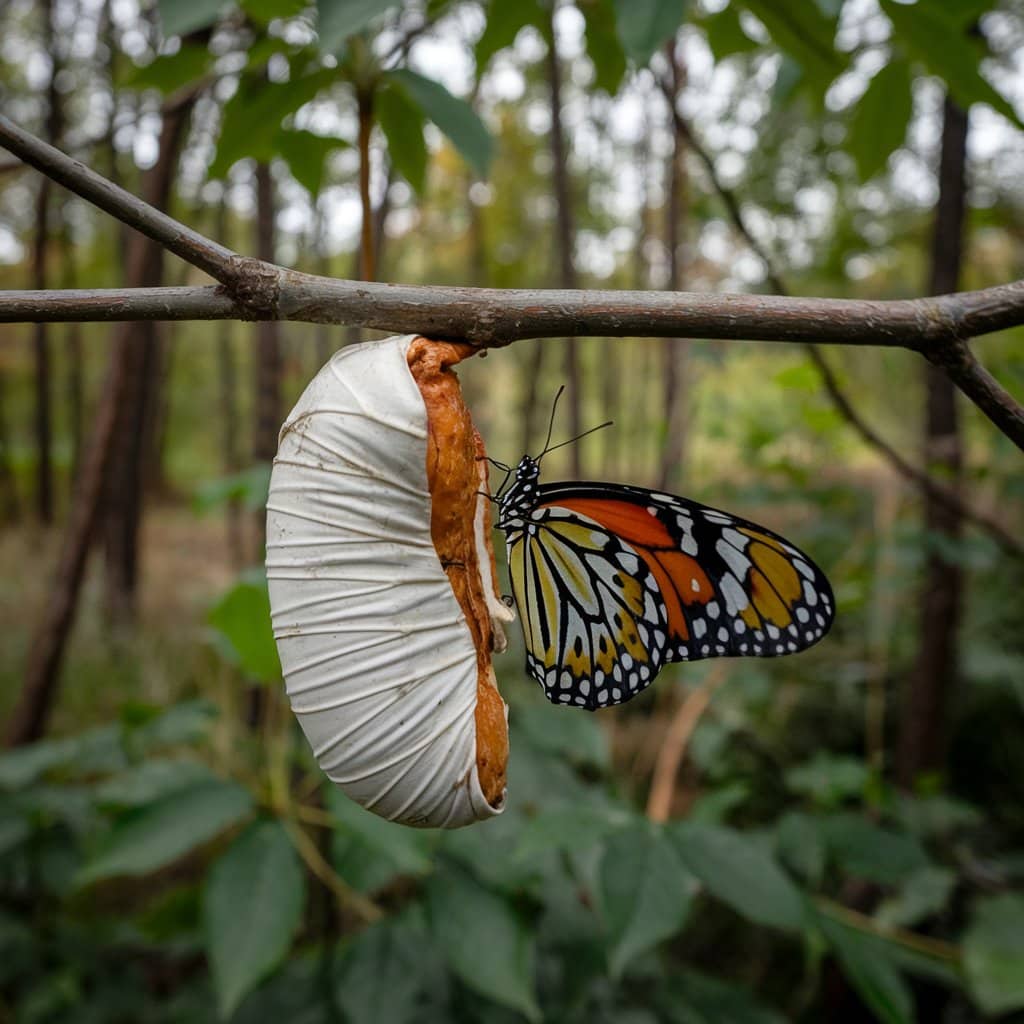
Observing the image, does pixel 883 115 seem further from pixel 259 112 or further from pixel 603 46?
pixel 259 112

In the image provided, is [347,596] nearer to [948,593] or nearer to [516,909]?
[516,909]

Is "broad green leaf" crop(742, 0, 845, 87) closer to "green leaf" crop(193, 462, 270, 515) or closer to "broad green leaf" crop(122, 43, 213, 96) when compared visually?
"broad green leaf" crop(122, 43, 213, 96)

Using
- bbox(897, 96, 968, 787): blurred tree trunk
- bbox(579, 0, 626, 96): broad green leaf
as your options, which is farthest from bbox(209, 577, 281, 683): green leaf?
bbox(897, 96, 968, 787): blurred tree trunk

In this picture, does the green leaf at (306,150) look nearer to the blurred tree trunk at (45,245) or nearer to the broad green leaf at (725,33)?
the blurred tree trunk at (45,245)

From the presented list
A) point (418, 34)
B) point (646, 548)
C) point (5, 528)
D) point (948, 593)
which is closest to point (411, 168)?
point (418, 34)

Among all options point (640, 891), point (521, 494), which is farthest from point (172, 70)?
point (640, 891)
